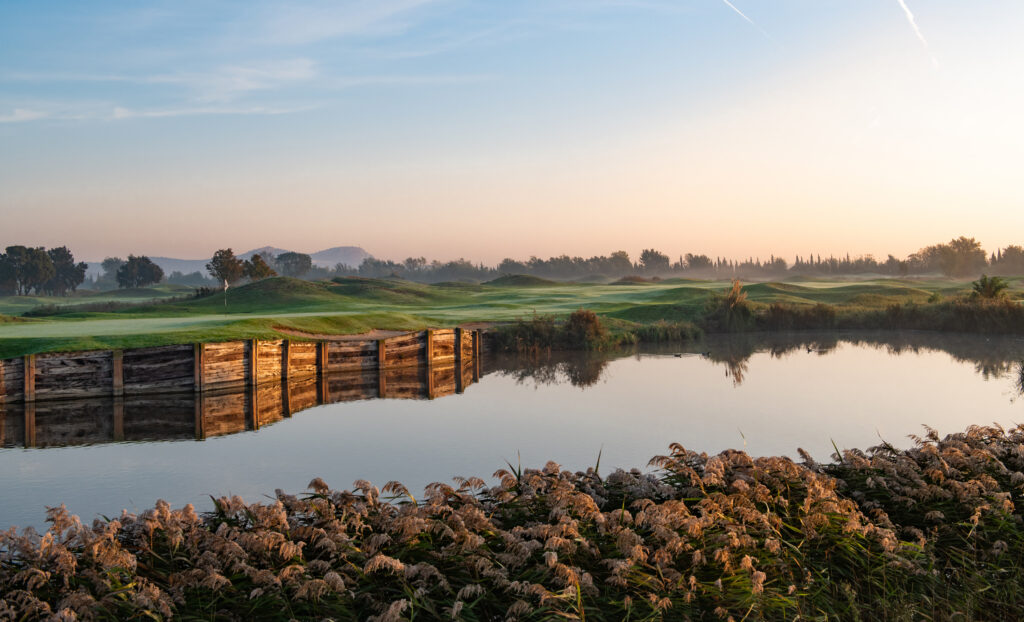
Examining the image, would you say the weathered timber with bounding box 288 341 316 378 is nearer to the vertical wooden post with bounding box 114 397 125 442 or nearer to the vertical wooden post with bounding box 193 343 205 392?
the vertical wooden post with bounding box 193 343 205 392

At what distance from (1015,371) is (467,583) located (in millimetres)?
25972

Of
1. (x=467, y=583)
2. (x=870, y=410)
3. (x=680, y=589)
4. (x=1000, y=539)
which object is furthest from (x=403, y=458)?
(x=870, y=410)

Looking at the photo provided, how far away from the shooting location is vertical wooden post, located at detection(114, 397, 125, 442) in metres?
15.4

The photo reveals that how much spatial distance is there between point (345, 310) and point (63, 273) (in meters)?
82.9

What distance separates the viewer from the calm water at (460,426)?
39.7ft

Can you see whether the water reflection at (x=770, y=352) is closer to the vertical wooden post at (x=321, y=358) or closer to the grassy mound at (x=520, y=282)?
the vertical wooden post at (x=321, y=358)

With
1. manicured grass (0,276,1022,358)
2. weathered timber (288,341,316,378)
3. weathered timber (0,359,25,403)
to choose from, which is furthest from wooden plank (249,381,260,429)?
weathered timber (0,359,25,403)

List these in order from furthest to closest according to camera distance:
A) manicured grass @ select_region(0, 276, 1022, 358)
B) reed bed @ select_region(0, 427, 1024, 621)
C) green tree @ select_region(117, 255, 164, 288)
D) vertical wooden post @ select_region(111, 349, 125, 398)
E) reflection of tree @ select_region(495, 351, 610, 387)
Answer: green tree @ select_region(117, 255, 164, 288) < reflection of tree @ select_region(495, 351, 610, 387) < manicured grass @ select_region(0, 276, 1022, 358) < vertical wooden post @ select_region(111, 349, 125, 398) < reed bed @ select_region(0, 427, 1024, 621)

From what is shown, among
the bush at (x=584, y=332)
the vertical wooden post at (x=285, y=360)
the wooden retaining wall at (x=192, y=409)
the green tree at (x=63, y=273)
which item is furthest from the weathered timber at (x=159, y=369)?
the green tree at (x=63, y=273)

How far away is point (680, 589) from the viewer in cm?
569

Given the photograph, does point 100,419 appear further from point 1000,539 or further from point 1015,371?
point 1015,371

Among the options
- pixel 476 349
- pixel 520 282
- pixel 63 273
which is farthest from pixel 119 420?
pixel 63 273

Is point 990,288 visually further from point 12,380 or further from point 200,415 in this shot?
point 12,380

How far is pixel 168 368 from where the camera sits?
66.4 ft
